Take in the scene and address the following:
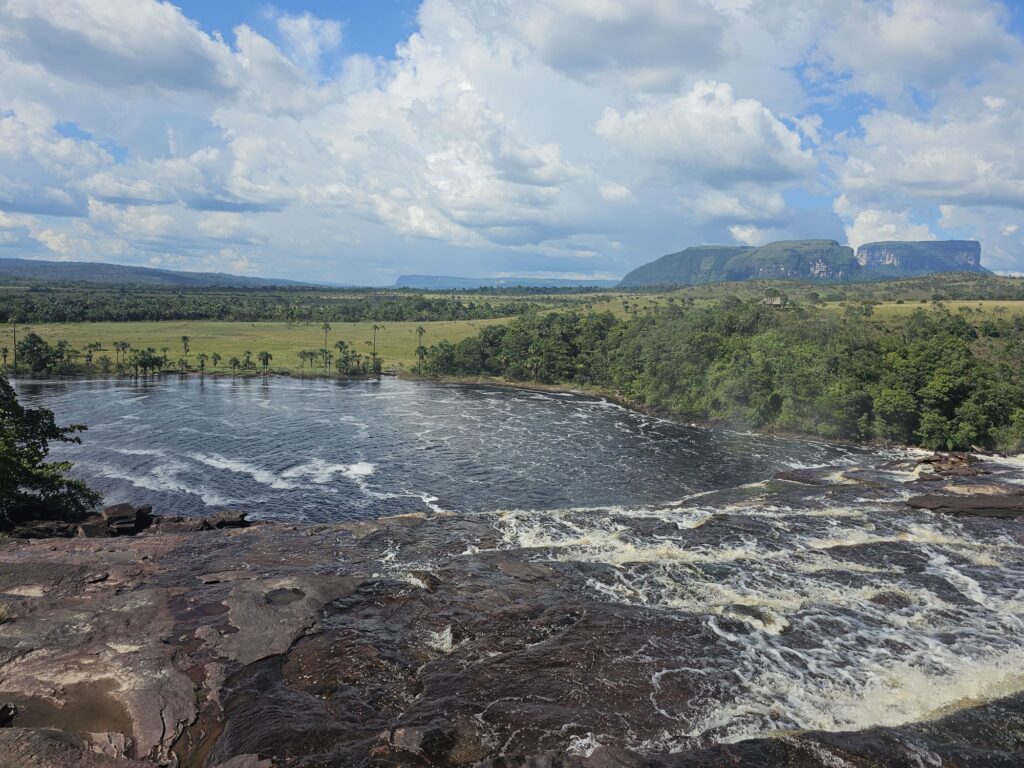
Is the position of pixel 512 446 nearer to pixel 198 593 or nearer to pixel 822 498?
pixel 822 498

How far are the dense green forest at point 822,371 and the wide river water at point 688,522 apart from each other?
6959mm

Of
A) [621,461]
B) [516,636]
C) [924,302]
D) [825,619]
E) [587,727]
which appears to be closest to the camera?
[587,727]

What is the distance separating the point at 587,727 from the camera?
79.5 ft

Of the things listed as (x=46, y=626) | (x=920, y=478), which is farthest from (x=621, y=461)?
(x=46, y=626)

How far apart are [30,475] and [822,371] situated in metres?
90.1

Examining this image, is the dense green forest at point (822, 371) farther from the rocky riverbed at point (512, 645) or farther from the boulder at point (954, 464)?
the rocky riverbed at point (512, 645)

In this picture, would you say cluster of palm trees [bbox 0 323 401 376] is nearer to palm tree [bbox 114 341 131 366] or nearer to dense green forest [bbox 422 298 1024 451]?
palm tree [bbox 114 341 131 366]

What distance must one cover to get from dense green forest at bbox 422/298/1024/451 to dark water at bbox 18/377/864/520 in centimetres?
684

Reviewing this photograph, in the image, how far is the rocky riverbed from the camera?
75.9ft

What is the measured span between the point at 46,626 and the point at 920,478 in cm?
7084

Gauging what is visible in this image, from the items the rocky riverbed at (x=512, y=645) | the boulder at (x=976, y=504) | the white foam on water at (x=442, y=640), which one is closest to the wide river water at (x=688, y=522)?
the rocky riverbed at (x=512, y=645)

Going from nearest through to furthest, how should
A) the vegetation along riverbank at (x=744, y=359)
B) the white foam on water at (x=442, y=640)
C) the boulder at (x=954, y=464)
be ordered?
the white foam on water at (x=442, y=640)
the boulder at (x=954, y=464)
the vegetation along riverbank at (x=744, y=359)

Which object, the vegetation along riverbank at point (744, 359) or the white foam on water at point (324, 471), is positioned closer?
the white foam on water at point (324, 471)

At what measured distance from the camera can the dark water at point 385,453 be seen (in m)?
59.1
